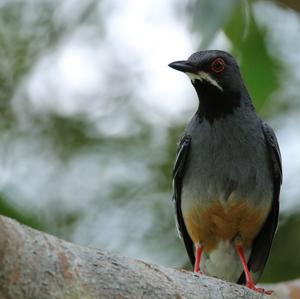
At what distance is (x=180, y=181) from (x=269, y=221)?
853mm

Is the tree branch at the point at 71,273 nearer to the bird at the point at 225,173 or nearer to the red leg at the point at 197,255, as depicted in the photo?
the bird at the point at 225,173

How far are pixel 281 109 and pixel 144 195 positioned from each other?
1983 millimetres

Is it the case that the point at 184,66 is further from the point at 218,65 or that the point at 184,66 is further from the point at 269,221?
the point at 269,221

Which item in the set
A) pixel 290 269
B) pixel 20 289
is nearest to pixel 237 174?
pixel 290 269

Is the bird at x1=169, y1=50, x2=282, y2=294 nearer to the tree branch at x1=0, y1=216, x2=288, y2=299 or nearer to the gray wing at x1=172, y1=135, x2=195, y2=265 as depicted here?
the gray wing at x1=172, y1=135, x2=195, y2=265

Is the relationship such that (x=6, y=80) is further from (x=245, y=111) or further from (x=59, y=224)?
(x=245, y=111)

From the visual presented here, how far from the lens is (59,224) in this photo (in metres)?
8.69

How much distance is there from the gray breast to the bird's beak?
1.68 feet

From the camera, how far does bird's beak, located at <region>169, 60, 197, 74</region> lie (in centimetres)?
646

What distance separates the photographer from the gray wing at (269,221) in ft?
22.2

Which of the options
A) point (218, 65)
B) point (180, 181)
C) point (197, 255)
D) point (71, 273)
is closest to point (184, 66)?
point (218, 65)

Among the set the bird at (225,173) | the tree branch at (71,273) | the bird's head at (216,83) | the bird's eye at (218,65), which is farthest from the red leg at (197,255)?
the tree branch at (71,273)

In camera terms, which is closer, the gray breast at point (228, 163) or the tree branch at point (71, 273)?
the tree branch at point (71, 273)

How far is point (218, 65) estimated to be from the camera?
675cm
